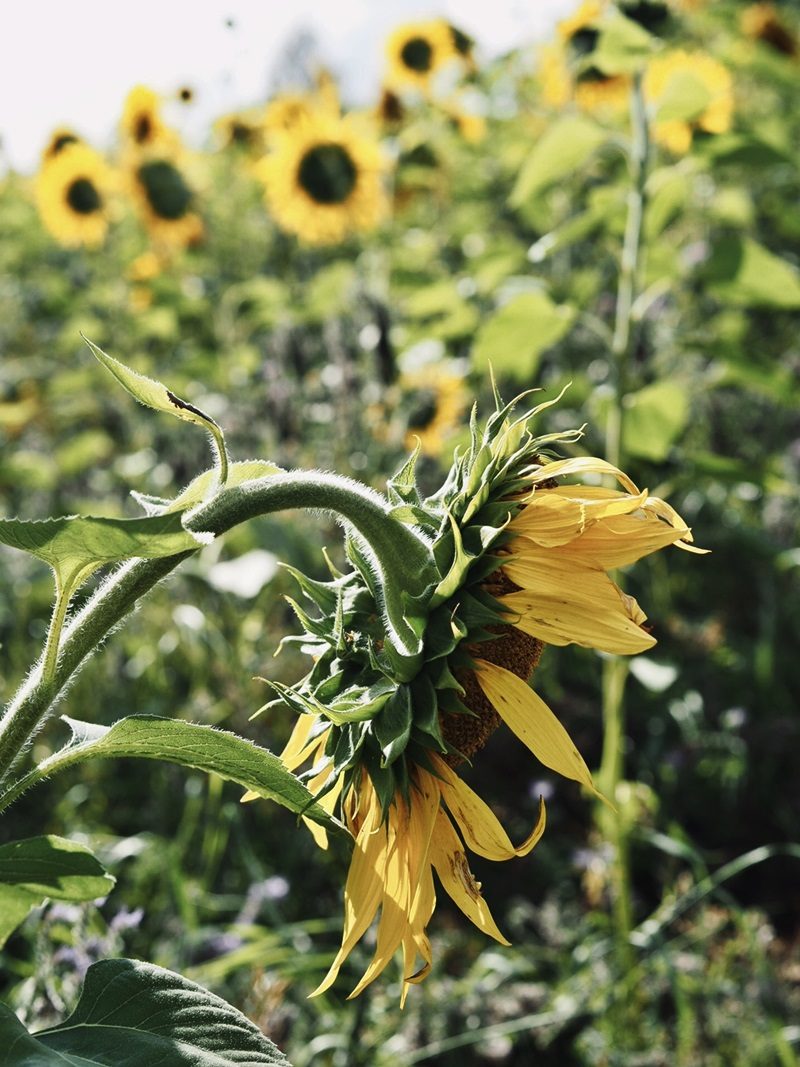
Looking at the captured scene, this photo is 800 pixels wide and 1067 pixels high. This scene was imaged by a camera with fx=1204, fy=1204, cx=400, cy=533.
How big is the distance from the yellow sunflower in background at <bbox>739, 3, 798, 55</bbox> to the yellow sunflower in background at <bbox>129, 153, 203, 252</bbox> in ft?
9.46

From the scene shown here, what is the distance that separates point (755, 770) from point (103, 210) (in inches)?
136

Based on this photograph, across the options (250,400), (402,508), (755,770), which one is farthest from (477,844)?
(250,400)

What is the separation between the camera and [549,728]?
0.85 meters

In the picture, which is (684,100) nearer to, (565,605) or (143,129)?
(565,605)

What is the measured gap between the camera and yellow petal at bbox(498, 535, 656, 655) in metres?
0.85

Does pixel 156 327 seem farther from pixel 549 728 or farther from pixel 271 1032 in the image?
pixel 549 728

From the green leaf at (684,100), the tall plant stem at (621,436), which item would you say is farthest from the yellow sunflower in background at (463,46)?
the green leaf at (684,100)

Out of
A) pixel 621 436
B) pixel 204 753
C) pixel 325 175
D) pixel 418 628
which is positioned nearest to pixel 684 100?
pixel 621 436

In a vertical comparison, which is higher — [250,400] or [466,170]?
[250,400]

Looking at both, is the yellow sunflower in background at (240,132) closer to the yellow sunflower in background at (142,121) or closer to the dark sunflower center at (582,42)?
the yellow sunflower in background at (142,121)

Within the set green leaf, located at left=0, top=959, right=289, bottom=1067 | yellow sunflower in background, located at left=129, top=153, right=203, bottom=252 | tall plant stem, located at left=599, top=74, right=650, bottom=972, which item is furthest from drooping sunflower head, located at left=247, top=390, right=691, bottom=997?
yellow sunflower in background, located at left=129, top=153, right=203, bottom=252

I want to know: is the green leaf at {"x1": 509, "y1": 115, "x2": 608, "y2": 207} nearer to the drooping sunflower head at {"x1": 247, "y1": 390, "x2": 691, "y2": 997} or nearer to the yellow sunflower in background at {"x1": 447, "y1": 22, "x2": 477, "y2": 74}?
the drooping sunflower head at {"x1": 247, "y1": 390, "x2": 691, "y2": 997}

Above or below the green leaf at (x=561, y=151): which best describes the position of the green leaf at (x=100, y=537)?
above

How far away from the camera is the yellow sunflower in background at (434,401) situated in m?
3.21
